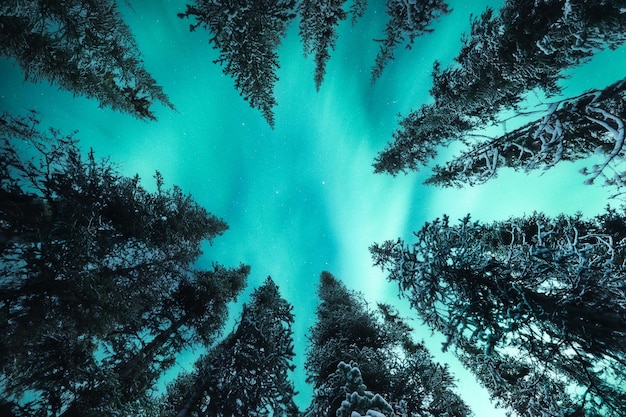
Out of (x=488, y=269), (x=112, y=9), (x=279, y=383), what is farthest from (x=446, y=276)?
(x=112, y=9)

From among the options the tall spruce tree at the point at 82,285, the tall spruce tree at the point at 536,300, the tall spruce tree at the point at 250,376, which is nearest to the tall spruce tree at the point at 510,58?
the tall spruce tree at the point at 536,300

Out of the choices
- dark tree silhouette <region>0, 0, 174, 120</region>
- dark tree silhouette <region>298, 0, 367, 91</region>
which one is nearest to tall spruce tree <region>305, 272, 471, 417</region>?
dark tree silhouette <region>298, 0, 367, 91</region>

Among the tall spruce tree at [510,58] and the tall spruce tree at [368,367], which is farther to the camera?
the tall spruce tree at [368,367]

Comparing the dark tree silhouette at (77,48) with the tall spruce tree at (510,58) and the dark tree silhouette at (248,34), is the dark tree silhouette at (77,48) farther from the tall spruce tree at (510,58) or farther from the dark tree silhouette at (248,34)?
the tall spruce tree at (510,58)

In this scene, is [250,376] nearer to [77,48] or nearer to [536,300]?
[536,300]

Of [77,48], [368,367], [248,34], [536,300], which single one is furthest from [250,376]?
[77,48]

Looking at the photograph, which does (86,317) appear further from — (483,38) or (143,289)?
(483,38)
